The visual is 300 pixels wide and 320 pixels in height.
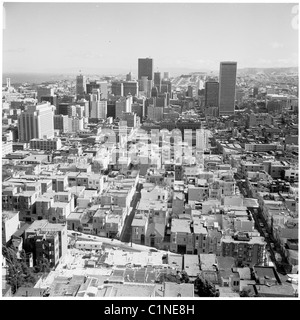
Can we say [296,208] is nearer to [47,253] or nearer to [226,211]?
[226,211]

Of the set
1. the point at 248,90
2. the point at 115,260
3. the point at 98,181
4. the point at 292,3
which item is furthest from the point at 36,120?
the point at 292,3

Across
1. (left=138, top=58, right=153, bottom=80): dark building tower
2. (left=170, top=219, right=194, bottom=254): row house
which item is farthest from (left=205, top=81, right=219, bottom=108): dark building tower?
(left=170, top=219, right=194, bottom=254): row house

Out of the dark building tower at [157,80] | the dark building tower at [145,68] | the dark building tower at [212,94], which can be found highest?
the dark building tower at [145,68]

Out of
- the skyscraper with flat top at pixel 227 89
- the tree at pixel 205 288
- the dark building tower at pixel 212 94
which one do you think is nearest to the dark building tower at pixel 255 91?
the skyscraper with flat top at pixel 227 89

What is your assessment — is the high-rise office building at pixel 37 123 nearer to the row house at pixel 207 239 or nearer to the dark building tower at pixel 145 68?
the dark building tower at pixel 145 68

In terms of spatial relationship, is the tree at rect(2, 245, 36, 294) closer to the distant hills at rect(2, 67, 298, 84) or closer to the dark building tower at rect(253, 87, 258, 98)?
the distant hills at rect(2, 67, 298, 84)

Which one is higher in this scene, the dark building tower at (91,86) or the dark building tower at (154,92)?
the dark building tower at (91,86)

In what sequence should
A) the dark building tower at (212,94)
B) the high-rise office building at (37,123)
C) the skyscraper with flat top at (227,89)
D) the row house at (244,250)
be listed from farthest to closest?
the high-rise office building at (37,123) < the dark building tower at (212,94) < the skyscraper with flat top at (227,89) < the row house at (244,250)

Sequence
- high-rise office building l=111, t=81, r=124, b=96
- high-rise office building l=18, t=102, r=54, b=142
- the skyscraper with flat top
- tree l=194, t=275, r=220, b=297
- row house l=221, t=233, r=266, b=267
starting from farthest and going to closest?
high-rise office building l=18, t=102, r=54, b=142 → high-rise office building l=111, t=81, r=124, b=96 → the skyscraper with flat top → row house l=221, t=233, r=266, b=267 → tree l=194, t=275, r=220, b=297
